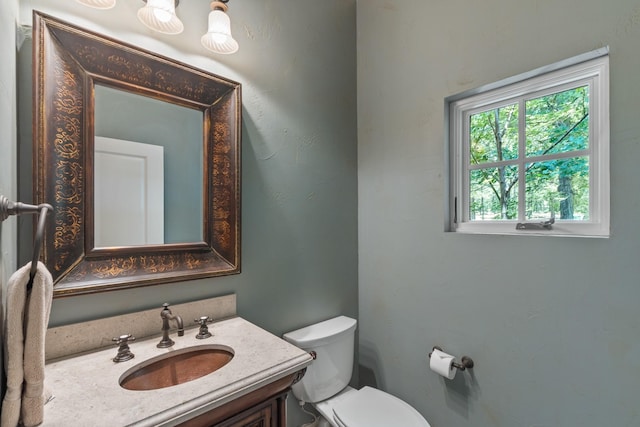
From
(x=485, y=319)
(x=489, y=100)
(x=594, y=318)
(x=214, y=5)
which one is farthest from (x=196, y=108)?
(x=594, y=318)

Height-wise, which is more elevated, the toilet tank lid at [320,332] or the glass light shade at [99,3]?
the glass light shade at [99,3]

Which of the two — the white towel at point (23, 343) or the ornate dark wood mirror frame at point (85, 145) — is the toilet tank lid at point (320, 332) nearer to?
the ornate dark wood mirror frame at point (85, 145)

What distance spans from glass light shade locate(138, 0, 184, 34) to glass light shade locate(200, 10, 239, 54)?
14cm

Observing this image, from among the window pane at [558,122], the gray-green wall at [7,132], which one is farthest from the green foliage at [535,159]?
the gray-green wall at [7,132]

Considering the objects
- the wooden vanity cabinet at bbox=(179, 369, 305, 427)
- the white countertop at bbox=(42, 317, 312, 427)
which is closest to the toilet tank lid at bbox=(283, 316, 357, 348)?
the white countertop at bbox=(42, 317, 312, 427)

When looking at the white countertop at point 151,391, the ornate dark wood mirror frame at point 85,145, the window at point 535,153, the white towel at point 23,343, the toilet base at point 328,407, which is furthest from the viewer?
the toilet base at point 328,407

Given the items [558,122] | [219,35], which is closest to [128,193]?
[219,35]

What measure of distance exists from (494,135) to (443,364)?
114 cm

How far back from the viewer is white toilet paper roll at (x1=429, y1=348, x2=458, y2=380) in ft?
4.40

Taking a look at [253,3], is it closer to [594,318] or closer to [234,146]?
[234,146]

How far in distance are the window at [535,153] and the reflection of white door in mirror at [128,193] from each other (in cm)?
137

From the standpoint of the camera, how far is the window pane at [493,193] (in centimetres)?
133

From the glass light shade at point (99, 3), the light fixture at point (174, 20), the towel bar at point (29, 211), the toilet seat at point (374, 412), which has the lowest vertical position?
the toilet seat at point (374, 412)

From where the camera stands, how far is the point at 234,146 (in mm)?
1269
